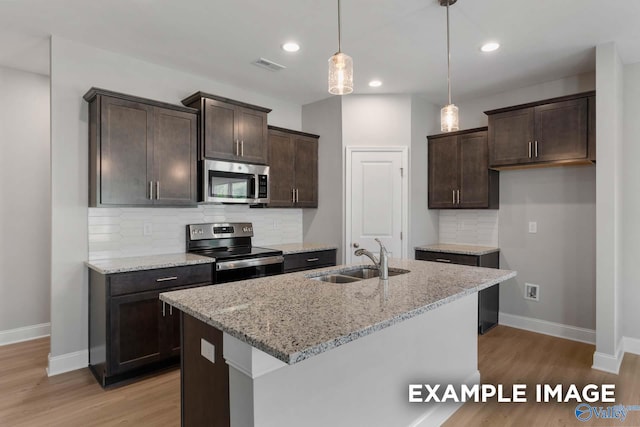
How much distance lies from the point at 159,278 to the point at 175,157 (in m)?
1.10

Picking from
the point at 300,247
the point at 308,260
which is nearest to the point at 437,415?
the point at 308,260

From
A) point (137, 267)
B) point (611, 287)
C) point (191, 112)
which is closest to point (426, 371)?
point (611, 287)

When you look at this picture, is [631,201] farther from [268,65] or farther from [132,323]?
[132,323]

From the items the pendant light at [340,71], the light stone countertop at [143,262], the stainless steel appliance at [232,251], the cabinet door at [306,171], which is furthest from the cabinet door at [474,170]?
the light stone countertop at [143,262]

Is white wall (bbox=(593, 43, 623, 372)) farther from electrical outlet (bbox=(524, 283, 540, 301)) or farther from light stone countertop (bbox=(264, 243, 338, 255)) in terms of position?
light stone countertop (bbox=(264, 243, 338, 255))

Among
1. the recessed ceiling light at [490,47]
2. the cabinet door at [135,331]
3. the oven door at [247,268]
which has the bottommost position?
the cabinet door at [135,331]

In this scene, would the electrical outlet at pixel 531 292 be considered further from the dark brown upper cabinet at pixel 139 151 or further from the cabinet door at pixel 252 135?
the dark brown upper cabinet at pixel 139 151

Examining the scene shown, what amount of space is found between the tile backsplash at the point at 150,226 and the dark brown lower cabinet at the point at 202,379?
183 centimetres

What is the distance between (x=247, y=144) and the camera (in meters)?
3.80

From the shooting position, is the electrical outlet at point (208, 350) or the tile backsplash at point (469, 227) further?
the tile backsplash at point (469, 227)

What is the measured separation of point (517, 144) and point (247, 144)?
9.13 feet

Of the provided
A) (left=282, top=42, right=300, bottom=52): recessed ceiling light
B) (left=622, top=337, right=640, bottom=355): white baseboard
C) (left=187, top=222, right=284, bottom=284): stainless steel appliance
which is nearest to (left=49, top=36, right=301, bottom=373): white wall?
(left=187, top=222, right=284, bottom=284): stainless steel appliance

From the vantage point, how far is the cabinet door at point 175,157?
3.22 meters

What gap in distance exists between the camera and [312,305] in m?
1.59
